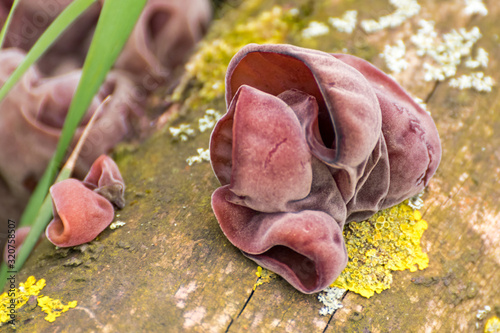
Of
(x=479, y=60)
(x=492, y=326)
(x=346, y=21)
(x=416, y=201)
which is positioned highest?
(x=346, y=21)

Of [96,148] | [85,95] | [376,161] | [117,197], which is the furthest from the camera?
[96,148]

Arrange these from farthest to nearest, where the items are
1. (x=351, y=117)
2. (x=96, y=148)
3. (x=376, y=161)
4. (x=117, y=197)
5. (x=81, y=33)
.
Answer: (x=81, y=33) < (x=96, y=148) < (x=117, y=197) < (x=376, y=161) < (x=351, y=117)

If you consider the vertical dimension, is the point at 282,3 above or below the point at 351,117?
below

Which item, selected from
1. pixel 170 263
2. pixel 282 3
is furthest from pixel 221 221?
pixel 282 3

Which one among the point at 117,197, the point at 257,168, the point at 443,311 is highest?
the point at 257,168

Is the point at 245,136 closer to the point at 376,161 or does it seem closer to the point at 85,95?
the point at 376,161

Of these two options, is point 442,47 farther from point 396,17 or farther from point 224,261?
point 224,261

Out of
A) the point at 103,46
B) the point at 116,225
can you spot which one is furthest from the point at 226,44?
the point at 116,225
